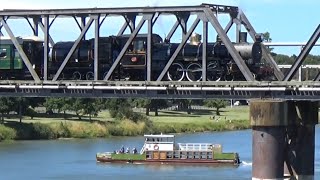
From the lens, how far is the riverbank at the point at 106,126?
108m

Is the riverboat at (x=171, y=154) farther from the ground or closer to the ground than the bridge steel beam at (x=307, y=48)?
closer to the ground

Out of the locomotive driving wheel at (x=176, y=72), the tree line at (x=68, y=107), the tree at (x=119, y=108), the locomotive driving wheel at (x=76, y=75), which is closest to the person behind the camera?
the locomotive driving wheel at (x=176, y=72)

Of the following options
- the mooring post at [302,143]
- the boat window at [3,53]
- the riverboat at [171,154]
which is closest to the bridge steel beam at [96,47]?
the boat window at [3,53]

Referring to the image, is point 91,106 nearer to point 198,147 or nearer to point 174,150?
point 174,150

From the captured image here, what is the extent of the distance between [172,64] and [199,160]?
111 feet

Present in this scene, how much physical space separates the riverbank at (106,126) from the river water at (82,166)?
9.05 ft

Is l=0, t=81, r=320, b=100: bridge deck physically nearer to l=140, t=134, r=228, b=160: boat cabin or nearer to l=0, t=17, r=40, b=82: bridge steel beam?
l=0, t=17, r=40, b=82: bridge steel beam

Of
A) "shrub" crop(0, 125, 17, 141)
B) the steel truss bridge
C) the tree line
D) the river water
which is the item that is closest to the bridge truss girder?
the steel truss bridge

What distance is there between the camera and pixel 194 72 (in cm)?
5341

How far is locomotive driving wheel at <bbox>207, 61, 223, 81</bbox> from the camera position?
5234cm

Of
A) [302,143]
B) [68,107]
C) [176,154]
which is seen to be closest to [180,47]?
[302,143]

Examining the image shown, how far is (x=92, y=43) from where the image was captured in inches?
2283

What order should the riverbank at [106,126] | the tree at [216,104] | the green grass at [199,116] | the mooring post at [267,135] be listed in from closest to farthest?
the mooring post at [267,135] → the riverbank at [106,126] → the green grass at [199,116] → the tree at [216,104]

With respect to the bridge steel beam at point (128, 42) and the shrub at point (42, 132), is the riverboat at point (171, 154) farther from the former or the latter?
the bridge steel beam at point (128, 42)
